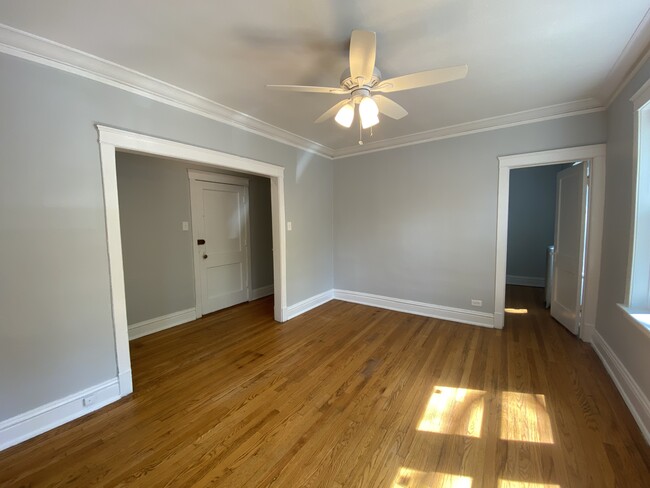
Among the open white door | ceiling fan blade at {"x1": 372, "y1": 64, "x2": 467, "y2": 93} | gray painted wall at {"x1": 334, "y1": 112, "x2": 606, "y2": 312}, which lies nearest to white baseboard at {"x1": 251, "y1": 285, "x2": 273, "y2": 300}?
gray painted wall at {"x1": 334, "y1": 112, "x2": 606, "y2": 312}

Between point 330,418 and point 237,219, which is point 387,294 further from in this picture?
point 237,219

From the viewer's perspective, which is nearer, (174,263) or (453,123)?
(453,123)

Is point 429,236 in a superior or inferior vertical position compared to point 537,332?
superior

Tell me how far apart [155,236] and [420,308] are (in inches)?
147

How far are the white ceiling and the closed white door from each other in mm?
1828

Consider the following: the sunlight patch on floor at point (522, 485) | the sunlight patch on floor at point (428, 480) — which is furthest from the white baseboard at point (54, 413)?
the sunlight patch on floor at point (522, 485)

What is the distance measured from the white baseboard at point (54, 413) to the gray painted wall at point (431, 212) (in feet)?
10.7

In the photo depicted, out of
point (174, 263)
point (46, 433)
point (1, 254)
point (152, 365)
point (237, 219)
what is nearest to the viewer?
point (1, 254)

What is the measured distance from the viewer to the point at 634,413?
179 cm

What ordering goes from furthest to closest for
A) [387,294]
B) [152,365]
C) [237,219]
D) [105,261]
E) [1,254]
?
[237,219] → [387,294] → [152,365] → [105,261] → [1,254]

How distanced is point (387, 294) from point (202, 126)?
3296 millimetres

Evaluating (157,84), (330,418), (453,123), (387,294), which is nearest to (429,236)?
(387,294)

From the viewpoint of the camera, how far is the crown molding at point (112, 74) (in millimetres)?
1609

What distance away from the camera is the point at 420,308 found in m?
3.81
